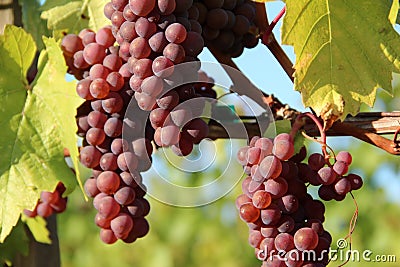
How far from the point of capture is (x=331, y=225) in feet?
9.66

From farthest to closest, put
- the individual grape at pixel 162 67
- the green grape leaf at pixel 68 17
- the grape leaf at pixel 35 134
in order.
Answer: the green grape leaf at pixel 68 17 → the grape leaf at pixel 35 134 → the individual grape at pixel 162 67

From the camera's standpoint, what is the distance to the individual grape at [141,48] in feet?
2.63

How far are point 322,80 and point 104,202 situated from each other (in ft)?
1.07

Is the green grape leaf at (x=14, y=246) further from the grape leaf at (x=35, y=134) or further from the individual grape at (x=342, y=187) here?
the individual grape at (x=342, y=187)

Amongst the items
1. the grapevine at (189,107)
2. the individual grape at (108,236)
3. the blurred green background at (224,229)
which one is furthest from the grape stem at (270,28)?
the blurred green background at (224,229)

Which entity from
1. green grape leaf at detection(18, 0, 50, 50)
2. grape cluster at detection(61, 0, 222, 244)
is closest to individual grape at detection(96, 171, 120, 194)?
grape cluster at detection(61, 0, 222, 244)

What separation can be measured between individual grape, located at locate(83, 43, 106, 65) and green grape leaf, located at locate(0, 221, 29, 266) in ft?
1.32

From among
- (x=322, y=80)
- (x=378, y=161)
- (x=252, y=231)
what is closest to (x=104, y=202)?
(x=252, y=231)

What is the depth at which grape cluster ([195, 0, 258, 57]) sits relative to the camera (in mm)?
904

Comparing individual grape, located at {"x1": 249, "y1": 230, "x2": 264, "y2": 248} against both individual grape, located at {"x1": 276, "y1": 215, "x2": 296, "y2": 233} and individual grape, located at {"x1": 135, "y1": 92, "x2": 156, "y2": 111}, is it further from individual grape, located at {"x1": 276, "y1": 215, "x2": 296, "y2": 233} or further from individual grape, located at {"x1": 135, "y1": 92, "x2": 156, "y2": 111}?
individual grape, located at {"x1": 135, "y1": 92, "x2": 156, "y2": 111}

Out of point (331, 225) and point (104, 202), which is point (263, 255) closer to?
point (104, 202)

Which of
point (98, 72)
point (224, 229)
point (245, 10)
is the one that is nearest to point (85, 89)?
point (98, 72)

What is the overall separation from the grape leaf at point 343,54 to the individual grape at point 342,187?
8cm

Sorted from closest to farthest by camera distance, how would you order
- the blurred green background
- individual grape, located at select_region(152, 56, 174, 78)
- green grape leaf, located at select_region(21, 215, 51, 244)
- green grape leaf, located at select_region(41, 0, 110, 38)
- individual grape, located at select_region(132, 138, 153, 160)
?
individual grape, located at select_region(152, 56, 174, 78)
individual grape, located at select_region(132, 138, 153, 160)
green grape leaf, located at select_region(41, 0, 110, 38)
green grape leaf, located at select_region(21, 215, 51, 244)
the blurred green background
